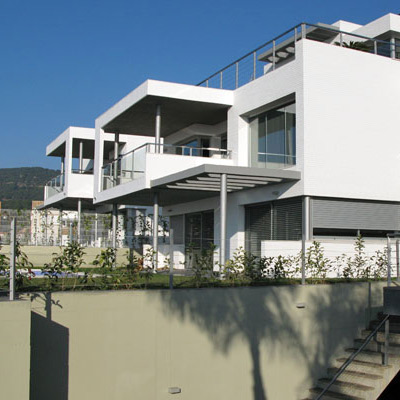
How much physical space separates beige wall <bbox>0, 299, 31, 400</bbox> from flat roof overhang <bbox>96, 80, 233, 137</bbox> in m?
12.2

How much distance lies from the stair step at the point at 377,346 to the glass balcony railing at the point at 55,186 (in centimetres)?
2278

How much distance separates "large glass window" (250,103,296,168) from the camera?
665 inches

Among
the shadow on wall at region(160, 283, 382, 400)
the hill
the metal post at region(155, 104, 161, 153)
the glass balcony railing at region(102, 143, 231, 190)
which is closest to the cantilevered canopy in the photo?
the glass balcony railing at region(102, 143, 231, 190)

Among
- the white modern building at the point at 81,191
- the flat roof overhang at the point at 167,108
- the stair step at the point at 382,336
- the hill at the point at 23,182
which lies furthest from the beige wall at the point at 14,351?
the hill at the point at 23,182

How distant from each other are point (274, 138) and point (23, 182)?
125577mm

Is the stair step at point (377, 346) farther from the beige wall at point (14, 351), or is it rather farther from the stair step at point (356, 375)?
the beige wall at point (14, 351)

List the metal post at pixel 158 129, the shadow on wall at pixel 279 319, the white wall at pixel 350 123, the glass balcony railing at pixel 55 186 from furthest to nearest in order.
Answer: the glass balcony railing at pixel 55 186 < the metal post at pixel 158 129 < the white wall at pixel 350 123 < the shadow on wall at pixel 279 319

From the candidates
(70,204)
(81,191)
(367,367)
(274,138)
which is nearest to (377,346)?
(367,367)

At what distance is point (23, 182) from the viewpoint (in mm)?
135000

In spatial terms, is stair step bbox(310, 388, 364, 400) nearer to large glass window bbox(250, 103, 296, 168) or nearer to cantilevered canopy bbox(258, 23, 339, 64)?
large glass window bbox(250, 103, 296, 168)

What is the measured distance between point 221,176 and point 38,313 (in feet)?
28.0

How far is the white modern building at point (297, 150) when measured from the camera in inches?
629

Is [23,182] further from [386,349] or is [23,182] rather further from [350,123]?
[386,349]

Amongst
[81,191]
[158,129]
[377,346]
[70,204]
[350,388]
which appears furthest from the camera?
[70,204]
